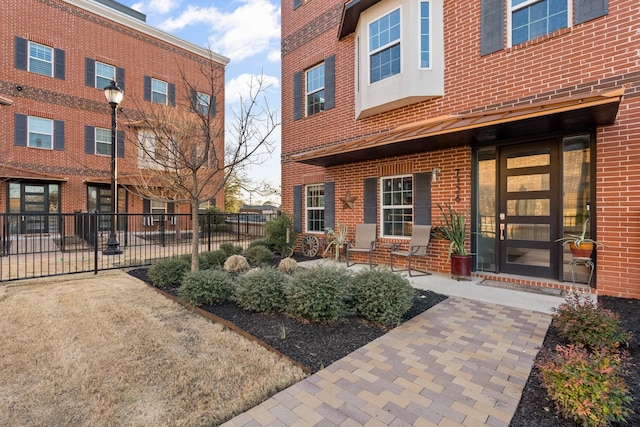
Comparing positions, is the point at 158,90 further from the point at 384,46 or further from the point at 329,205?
the point at 384,46

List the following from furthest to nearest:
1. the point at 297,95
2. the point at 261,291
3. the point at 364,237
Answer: the point at 297,95, the point at 364,237, the point at 261,291

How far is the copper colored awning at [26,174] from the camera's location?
37.9 ft

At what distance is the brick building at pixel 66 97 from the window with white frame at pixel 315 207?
5020 mm

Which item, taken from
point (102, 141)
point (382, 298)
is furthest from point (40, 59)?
point (382, 298)

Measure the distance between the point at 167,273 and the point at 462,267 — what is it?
526 cm

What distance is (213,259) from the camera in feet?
22.0

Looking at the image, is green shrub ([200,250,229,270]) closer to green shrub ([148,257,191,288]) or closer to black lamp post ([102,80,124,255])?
green shrub ([148,257,191,288])

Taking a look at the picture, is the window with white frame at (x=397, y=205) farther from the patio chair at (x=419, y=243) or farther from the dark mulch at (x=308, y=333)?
the dark mulch at (x=308, y=333)

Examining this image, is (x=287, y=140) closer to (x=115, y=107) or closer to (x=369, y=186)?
(x=369, y=186)

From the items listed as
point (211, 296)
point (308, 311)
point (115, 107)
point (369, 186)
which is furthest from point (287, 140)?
point (308, 311)

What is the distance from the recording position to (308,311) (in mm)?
3430

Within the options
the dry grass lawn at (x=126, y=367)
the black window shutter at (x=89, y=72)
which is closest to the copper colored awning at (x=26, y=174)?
the black window shutter at (x=89, y=72)

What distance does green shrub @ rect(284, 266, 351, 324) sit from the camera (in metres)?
3.43

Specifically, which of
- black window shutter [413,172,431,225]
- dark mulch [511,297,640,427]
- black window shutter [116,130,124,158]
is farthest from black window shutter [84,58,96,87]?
dark mulch [511,297,640,427]
